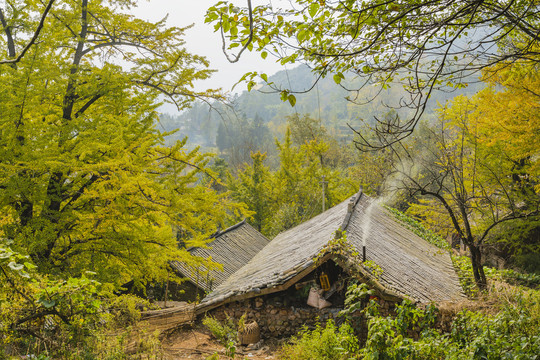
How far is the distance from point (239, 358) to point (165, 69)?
686 cm

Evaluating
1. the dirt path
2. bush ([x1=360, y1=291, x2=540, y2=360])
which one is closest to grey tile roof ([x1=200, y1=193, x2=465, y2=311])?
the dirt path

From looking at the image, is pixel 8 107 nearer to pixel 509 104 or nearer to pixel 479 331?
pixel 479 331

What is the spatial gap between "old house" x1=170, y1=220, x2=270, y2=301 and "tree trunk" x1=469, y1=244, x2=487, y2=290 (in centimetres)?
895

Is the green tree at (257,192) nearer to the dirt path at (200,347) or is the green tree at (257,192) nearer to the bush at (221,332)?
the dirt path at (200,347)

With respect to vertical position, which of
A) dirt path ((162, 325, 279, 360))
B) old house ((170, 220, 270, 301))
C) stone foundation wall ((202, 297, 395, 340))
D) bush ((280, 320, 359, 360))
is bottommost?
old house ((170, 220, 270, 301))

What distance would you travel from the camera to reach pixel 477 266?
7598 mm

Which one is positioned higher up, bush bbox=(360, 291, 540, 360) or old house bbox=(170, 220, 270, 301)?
bush bbox=(360, 291, 540, 360)

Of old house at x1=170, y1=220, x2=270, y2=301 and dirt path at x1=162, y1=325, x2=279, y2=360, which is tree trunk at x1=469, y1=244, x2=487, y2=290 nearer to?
dirt path at x1=162, y1=325, x2=279, y2=360

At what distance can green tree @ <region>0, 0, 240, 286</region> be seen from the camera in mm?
6824

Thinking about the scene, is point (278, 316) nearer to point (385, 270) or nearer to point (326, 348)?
point (385, 270)

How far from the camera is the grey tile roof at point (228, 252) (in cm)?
1593

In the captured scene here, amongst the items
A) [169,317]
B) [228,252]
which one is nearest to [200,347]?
[169,317]

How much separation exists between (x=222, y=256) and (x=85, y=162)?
12.3 meters

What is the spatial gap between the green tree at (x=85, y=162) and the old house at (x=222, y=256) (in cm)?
637
